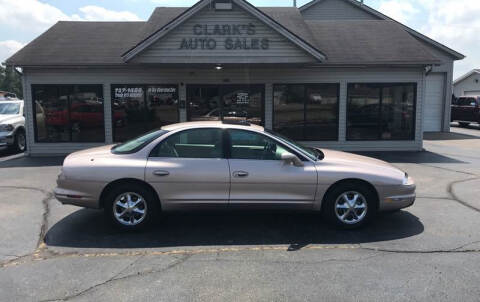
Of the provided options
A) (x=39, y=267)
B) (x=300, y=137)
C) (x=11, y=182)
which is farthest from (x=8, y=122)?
A: (x=39, y=267)

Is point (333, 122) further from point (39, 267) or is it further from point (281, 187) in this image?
point (39, 267)

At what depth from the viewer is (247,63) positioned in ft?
37.3

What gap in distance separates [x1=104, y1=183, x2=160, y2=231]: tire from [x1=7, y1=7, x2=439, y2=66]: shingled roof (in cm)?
728

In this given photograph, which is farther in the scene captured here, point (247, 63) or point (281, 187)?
point (247, 63)

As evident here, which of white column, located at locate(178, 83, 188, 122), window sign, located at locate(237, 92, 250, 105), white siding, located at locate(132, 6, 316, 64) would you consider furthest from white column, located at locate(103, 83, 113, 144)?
window sign, located at locate(237, 92, 250, 105)

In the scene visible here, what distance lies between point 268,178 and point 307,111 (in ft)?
27.5

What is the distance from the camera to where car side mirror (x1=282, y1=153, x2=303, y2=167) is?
5.28m

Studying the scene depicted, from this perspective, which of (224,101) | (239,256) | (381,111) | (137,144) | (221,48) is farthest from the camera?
(381,111)

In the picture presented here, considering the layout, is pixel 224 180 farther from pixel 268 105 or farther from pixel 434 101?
pixel 434 101

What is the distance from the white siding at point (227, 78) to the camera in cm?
1270

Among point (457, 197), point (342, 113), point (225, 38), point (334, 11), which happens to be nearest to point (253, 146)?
point (457, 197)

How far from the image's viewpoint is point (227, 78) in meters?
13.1

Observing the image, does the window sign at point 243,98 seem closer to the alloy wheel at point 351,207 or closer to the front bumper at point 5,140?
the front bumper at point 5,140

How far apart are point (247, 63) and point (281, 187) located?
6741mm
